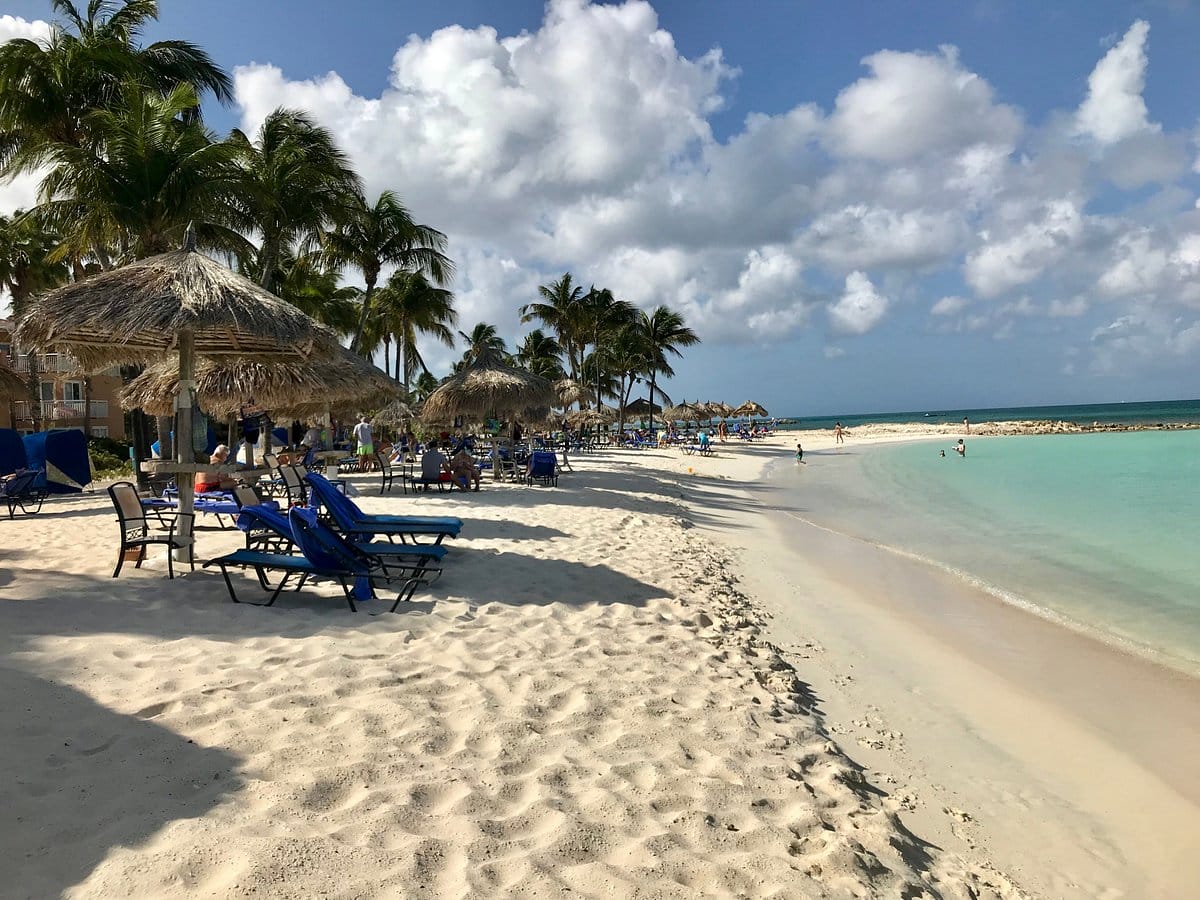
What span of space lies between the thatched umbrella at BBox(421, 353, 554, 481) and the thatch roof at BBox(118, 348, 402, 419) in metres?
2.09

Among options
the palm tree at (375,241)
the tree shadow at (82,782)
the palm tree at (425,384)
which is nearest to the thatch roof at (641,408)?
the palm tree at (425,384)

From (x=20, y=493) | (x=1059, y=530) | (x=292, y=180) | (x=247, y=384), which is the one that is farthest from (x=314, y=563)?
(x=292, y=180)

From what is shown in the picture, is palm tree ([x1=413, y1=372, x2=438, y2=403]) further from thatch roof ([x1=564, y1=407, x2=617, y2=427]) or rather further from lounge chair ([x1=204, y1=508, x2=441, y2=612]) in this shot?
lounge chair ([x1=204, y1=508, x2=441, y2=612])

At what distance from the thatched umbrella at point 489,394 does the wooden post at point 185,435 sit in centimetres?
844

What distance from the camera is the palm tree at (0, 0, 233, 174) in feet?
42.2

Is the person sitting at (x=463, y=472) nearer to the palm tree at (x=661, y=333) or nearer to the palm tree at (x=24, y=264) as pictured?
the palm tree at (x=24, y=264)

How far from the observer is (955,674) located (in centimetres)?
507

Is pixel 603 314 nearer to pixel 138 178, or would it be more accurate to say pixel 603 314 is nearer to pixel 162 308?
pixel 138 178

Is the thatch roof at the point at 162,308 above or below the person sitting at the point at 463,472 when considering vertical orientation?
above

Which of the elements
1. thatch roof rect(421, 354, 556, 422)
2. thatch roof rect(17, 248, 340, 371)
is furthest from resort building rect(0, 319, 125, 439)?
thatch roof rect(17, 248, 340, 371)

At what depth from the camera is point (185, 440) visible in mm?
6188

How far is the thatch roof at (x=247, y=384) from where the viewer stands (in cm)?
1191

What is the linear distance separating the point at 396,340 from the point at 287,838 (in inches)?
1313

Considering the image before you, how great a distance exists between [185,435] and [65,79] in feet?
39.0
